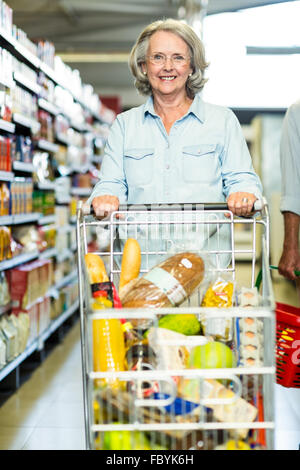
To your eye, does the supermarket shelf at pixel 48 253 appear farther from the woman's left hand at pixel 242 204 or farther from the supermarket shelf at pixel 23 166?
the woman's left hand at pixel 242 204

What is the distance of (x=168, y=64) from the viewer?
7.68ft

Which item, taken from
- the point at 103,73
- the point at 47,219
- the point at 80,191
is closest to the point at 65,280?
the point at 47,219

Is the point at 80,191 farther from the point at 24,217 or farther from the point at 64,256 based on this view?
the point at 24,217

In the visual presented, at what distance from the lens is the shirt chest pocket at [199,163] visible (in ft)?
7.86

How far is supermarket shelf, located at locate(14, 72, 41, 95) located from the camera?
176 inches

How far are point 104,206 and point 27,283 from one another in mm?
2638

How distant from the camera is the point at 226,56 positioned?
32.3 feet

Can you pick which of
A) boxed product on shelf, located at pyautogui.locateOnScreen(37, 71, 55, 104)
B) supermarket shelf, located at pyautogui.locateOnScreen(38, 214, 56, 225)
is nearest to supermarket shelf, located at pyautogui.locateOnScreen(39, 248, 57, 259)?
supermarket shelf, located at pyautogui.locateOnScreen(38, 214, 56, 225)

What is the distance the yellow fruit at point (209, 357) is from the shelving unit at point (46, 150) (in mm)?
2497

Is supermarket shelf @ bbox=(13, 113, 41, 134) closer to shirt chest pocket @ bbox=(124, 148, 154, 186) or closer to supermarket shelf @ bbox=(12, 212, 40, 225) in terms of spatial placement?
supermarket shelf @ bbox=(12, 212, 40, 225)

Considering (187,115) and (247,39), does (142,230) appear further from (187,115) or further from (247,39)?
(247,39)

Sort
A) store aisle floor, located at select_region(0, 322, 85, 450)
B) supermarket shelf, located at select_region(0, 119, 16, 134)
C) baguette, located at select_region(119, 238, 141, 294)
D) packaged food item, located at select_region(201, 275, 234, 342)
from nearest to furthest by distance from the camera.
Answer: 1. packaged food item, located at select_region(201, 275, 234, 342)
2. baguette, located at select_region(119, 238, 141, 294)
3. store aisle floor, located at select_region(0, 322, 85, 450)
4. supermarket shelf, located at select_region(0, 119, 16, 134)

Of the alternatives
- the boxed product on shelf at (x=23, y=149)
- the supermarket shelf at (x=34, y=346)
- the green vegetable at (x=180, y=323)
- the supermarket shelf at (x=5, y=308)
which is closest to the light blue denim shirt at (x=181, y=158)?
the green vegetable at (x=180, y=323)

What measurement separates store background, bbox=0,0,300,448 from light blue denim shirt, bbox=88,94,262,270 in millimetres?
1552
